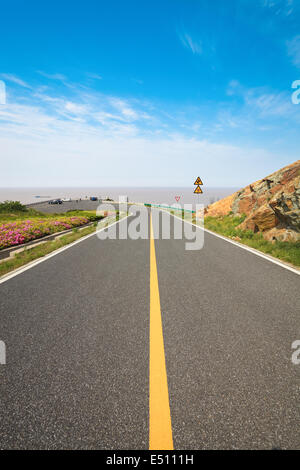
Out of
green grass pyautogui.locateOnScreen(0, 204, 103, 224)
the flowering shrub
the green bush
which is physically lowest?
the flowering shrub

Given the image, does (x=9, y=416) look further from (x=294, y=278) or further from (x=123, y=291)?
(x=294, y=278)

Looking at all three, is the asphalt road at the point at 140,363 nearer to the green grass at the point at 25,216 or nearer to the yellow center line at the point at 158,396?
the yellow center line at the point at 158,396

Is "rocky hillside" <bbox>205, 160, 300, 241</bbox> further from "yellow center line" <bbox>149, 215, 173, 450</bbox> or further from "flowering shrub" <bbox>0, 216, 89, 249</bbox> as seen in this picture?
"flowering shrub" <bbox>0, 216, 89, 249</bbox>

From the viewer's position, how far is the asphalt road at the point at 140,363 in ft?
5.55

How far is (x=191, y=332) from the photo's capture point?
2969 mm

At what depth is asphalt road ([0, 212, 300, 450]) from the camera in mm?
1690

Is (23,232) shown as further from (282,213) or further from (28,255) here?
(282,213)

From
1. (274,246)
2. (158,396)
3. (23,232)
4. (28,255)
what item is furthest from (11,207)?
(158,396)

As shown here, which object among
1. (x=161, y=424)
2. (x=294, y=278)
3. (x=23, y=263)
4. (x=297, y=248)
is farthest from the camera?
(x=297, y=248)

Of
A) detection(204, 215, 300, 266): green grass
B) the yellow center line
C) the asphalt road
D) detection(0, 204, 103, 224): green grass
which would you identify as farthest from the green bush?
the yellow center line

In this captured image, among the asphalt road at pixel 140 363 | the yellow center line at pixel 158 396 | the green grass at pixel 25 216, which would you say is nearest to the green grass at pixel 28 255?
the asphalt road at pixel 140 363

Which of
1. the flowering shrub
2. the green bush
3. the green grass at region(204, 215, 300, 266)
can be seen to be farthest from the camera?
the green bush
